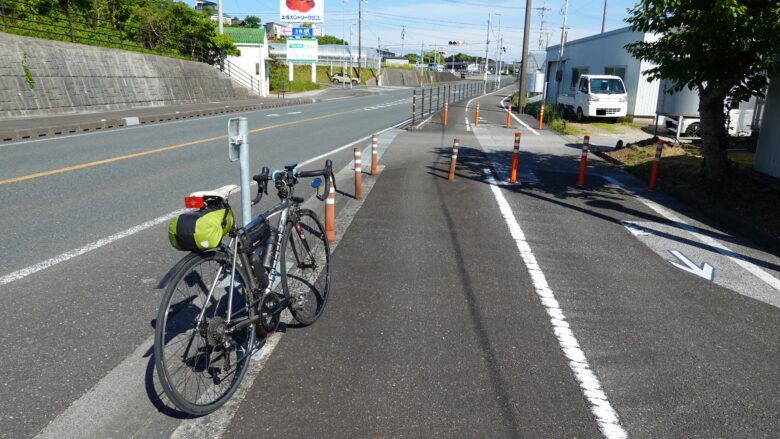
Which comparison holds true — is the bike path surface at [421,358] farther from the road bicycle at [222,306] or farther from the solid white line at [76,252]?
the solid white line at [76,252]

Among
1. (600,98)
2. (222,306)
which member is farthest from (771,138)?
(600,98)

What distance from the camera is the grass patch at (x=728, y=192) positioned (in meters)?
7.76

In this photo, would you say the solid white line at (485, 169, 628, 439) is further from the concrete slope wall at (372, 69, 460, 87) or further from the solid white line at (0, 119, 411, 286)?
the concrete slope wall at (372, 69, 460, 87)

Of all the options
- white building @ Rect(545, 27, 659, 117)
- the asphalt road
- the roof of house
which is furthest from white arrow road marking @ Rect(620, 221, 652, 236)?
the roof of house

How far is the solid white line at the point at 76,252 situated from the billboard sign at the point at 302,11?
61.1 metres

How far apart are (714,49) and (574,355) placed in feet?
23.3

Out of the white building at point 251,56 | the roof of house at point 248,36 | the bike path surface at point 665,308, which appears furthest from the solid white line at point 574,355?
the roof of house at point 248,36

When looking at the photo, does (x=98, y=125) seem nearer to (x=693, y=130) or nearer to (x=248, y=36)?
(x=693, y=130)

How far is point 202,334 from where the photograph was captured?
3068 millimetres

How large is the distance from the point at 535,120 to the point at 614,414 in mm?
24770

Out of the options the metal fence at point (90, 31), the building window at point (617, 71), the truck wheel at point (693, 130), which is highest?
the metal fence at point (90, 31)

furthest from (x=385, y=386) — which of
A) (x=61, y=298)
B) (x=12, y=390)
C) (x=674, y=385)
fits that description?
(x=61, y=298)

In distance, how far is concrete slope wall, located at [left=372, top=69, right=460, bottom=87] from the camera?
296ft

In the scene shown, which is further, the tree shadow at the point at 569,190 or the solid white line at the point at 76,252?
the tree shadow at the point at 569,190
